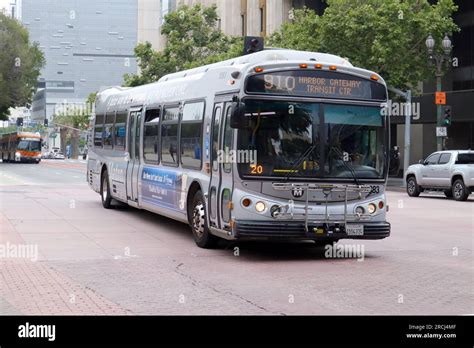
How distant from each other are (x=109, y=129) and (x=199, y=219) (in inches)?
327

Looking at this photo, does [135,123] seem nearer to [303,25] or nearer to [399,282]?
[399,282]

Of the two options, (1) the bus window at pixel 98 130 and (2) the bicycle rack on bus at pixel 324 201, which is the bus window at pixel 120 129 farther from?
(2) the bicycle rack on bus at pixel 324 201

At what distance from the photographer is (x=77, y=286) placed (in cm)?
928

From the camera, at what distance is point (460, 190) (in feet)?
90.6

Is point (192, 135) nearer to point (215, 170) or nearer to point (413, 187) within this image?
point (215, 170)

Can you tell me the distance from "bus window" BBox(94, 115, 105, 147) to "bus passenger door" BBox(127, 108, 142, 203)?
3.38 m

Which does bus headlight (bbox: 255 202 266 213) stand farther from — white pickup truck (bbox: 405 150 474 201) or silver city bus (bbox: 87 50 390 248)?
white pickup truck (bbox: 405 150 474 201)

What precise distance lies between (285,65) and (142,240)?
14.7 feet

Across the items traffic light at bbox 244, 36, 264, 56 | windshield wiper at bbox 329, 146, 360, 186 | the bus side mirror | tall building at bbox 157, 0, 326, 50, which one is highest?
tall building at bbox 157, 0, 326, 50

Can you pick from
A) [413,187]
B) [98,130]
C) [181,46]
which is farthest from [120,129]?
[181,46]

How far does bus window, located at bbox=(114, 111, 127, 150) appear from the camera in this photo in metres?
18.8

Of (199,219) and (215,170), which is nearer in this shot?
(215,170)

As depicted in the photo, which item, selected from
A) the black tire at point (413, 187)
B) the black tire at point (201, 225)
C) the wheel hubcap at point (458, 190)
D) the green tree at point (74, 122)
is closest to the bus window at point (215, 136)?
the black tire at point (201, 225)

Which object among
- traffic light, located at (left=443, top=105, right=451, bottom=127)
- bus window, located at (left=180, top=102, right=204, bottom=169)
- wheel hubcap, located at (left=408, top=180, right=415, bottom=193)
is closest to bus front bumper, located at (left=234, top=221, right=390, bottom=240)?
bus window, located at (left=180, top=102, right=204, bottom=169)
